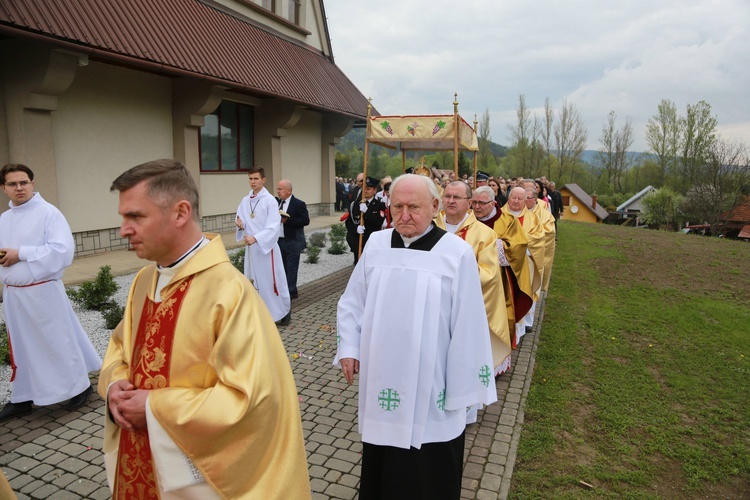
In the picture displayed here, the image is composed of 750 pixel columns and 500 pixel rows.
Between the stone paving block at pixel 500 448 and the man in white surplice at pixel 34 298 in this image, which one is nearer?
the stone paving block at pixel 500 448

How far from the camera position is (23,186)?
14.6ft

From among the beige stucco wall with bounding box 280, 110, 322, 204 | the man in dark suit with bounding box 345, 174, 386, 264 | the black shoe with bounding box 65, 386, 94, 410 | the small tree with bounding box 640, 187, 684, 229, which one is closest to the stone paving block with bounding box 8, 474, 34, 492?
the black shoe with bounding box 65, 386, 94, 410

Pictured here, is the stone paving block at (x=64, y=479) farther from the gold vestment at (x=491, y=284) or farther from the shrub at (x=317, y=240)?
the shrub at (x=317, y=240)

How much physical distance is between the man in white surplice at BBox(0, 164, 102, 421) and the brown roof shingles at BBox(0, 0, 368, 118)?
470 centimetres

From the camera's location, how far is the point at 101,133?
11.1 meters

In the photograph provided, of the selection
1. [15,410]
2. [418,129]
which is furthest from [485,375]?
[418,129]

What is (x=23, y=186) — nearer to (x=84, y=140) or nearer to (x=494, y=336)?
(x=494, y=336)

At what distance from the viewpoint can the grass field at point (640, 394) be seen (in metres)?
4.02

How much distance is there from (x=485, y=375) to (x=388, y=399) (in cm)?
58

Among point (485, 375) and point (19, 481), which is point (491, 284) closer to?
point (485, 375)

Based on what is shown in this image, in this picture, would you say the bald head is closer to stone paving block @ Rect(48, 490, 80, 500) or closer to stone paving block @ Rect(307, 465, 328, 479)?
stone paving block @ Rect(307, 465, 328, 479)

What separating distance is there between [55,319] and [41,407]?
880 mm

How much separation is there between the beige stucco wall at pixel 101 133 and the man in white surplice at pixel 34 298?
257 inches

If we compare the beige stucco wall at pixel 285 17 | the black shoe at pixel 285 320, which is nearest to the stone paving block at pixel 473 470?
the black shoe at pixel 285 320
